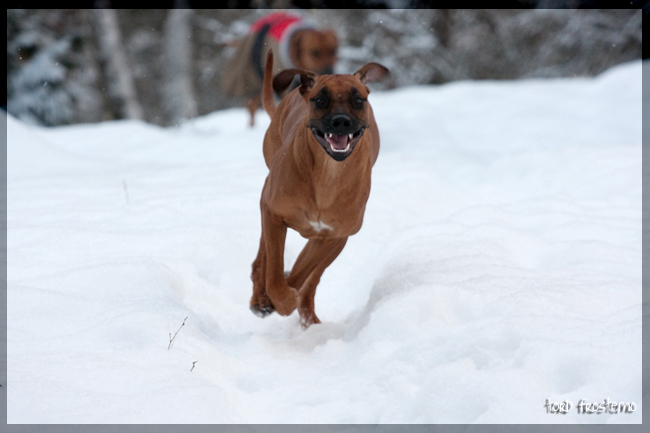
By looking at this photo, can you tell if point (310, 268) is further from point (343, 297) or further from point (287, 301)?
point (343, 297)

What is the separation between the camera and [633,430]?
6.34 ft

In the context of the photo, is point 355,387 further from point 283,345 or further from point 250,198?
point 250,198

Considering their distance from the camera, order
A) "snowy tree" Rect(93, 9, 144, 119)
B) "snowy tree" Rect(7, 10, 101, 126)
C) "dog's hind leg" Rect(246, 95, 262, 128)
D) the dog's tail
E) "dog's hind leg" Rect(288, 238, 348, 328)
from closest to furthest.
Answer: "dog's hind leg" Rect(288, 238, 348, 328), the dog's tail, "dog's hind leg" Rect(246, 95, 262, 128), "snowy tree" Rect(93, 9, 144, 119), "snowy tree" Rect(7, 10, 101, 126)

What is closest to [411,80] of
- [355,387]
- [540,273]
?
[540,273]

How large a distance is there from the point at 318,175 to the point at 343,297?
1.34m

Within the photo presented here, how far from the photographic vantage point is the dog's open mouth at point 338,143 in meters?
2.51

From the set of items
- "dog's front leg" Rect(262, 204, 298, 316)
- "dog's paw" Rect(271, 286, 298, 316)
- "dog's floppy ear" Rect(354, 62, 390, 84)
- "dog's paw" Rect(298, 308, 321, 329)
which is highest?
"dog's floppy ear" Rect(354, 62, 390, 84)

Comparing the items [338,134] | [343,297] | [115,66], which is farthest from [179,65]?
[338,134]

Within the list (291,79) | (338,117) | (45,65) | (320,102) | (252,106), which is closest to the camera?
(338,117)

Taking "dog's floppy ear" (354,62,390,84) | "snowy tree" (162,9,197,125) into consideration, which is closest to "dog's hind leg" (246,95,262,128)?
"snowy tree" (162,9,197,125)

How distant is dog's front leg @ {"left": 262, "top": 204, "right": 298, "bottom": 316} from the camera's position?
2938mm

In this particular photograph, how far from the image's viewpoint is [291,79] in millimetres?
2715

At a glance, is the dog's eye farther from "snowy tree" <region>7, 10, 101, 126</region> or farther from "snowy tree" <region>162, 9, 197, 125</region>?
"snowy tree" <region>7, 10, 101, 126</region>

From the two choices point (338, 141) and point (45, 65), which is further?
point (45, 65)
